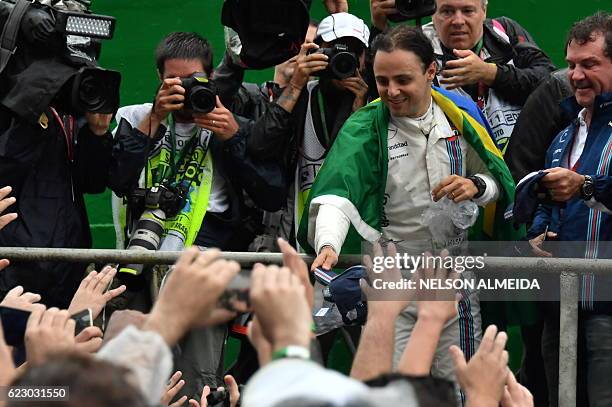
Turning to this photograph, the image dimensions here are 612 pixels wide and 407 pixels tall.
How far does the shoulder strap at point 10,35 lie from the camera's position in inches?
214

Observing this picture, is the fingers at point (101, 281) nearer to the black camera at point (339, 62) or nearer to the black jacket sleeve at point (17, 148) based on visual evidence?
the black jacket sleeve at point (17, 148)

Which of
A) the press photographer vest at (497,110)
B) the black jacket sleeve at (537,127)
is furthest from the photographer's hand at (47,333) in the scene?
the press photographer vest at (497,110)

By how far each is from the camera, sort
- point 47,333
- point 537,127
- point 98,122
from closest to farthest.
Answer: point 47,333 → point 98,122 → point 537,127

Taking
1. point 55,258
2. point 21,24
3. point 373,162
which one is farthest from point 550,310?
point 21,24

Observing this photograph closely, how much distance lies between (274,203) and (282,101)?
0.45m

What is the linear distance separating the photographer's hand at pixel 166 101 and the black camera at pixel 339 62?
0.62 m

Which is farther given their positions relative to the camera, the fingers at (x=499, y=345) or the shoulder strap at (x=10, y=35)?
the shoulder strap at (x=10, y=35)

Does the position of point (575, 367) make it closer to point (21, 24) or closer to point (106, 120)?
point (106, 120)

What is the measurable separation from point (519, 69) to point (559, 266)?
1497mm

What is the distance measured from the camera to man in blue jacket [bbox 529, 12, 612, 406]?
5.07 meters

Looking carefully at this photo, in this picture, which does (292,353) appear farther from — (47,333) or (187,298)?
(47,333)

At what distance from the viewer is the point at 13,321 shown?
12.3ft

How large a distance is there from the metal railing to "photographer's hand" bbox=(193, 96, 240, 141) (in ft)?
3.08

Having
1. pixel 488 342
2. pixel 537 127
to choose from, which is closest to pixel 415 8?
pixel 537 127
